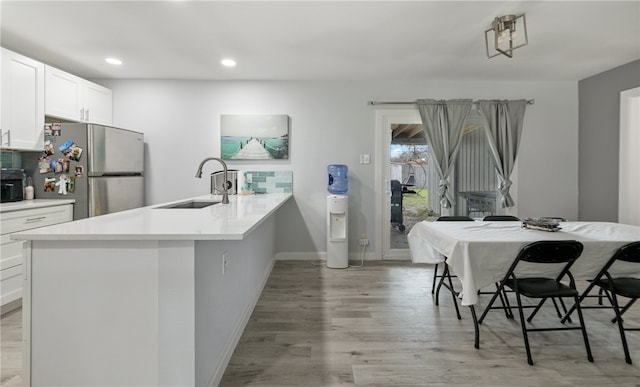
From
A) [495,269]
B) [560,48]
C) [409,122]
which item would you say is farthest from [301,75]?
[495,269]

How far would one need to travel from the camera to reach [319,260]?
14.3ft

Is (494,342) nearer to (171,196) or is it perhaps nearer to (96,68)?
(171,196)

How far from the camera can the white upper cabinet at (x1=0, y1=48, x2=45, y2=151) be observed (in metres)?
2.82

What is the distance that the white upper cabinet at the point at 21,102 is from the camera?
2820 mm

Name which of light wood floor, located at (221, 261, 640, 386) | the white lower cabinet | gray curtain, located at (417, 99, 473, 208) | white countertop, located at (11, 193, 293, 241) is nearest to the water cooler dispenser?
light wood floor, located at (221, 261, 640, 386)

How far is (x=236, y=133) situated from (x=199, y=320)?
10.3 feet

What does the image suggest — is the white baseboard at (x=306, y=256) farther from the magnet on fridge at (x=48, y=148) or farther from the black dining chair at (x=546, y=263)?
the magnet on fridge at (x=48, y=148)

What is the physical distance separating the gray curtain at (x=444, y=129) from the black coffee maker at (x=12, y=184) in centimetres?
444

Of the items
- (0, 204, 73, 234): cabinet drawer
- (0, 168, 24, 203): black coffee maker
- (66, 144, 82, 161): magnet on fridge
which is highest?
(66, 144, 82, 161): magnet on fridge

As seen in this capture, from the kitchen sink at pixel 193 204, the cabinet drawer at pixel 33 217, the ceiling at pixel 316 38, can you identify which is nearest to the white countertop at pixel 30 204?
the cabinet drawer at pixel 33 217

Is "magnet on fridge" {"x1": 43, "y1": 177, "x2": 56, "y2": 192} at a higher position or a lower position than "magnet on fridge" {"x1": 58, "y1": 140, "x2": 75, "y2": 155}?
lower

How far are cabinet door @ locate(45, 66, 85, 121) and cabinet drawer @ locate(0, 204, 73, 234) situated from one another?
3.26 feet

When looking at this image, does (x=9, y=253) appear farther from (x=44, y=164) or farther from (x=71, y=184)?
(x=44, y=164)

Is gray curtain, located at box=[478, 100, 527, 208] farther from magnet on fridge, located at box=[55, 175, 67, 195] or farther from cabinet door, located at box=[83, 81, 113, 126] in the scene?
magnet on fridge, located at box=[55, 175, 67, 195]
